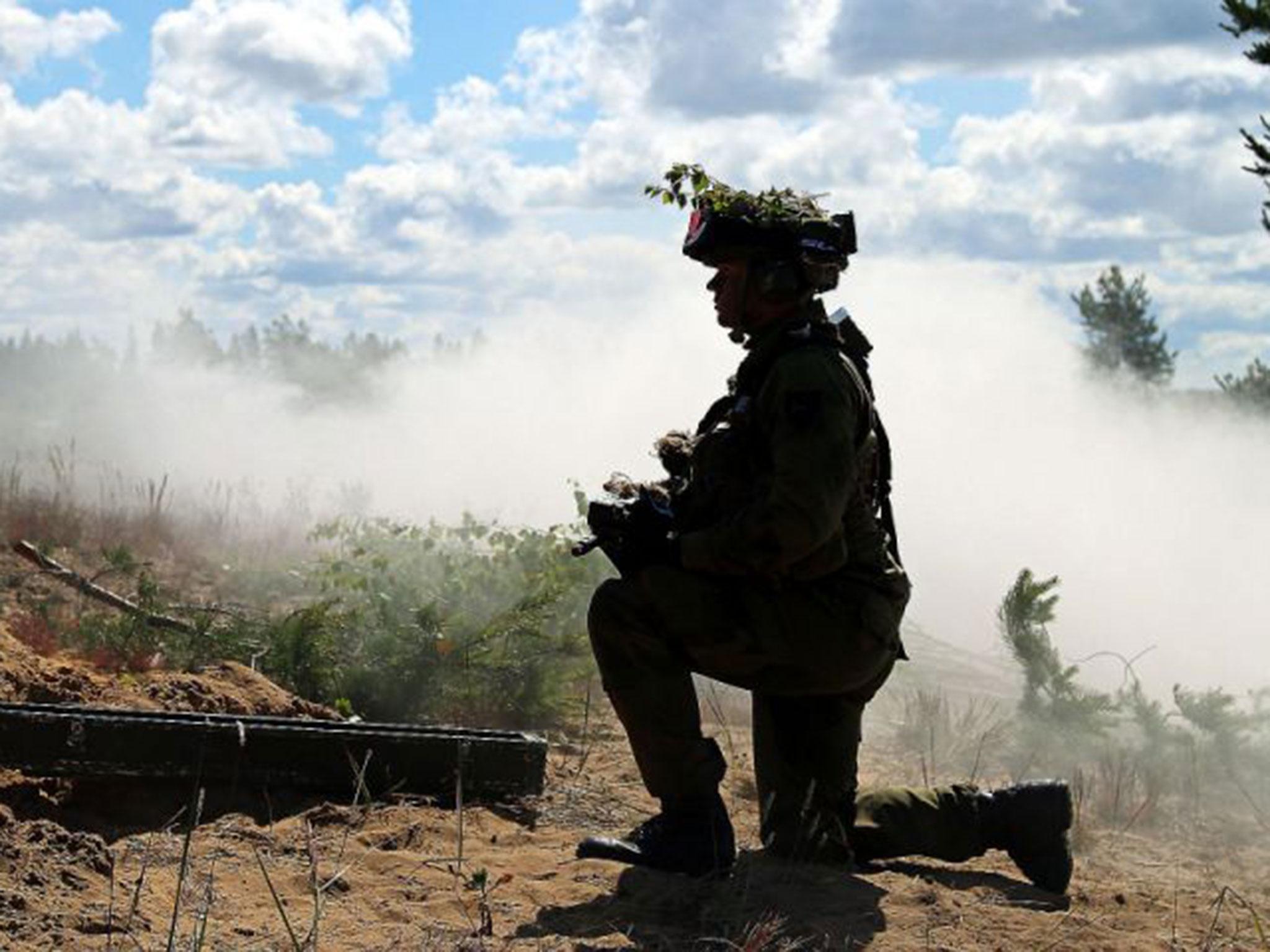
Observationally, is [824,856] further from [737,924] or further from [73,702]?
[73,702]

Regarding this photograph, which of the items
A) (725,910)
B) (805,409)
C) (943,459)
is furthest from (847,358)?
(943,459)

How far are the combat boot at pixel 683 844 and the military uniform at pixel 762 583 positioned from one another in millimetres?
45

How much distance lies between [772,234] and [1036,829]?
77.9 inches

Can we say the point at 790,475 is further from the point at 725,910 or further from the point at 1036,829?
the point at 1036,829

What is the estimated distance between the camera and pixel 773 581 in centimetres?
539

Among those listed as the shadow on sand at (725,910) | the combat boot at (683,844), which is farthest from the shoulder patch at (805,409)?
the shadow on sand at (725,910)

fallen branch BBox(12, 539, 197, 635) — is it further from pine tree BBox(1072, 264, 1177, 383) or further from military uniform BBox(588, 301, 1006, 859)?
pine tree BBox(1072, 264, 1177, 383)

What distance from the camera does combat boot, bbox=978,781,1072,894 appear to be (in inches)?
228

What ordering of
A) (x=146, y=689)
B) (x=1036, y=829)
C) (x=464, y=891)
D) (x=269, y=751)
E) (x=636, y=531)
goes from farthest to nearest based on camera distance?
(x=146, y=689)
(x=269, y=751)
(x=1036, y=829)
(x=636, y=531)
(x=464, y=891)

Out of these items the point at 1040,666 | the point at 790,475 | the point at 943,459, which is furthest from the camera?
the point at 943,459

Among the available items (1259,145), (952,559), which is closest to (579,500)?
(1259,145)

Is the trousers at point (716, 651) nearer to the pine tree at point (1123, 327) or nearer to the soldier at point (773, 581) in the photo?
the soldier at point (773, 581)

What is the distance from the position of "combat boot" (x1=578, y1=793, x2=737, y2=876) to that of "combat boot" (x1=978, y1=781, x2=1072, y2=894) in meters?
0.91

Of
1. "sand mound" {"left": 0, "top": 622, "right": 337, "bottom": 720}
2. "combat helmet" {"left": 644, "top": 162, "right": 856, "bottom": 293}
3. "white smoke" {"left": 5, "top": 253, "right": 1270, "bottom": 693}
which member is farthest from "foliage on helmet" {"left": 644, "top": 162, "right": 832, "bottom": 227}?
"white smoke" {"left": 5, "top": 253, "right": 1270, "bottom": 693}
